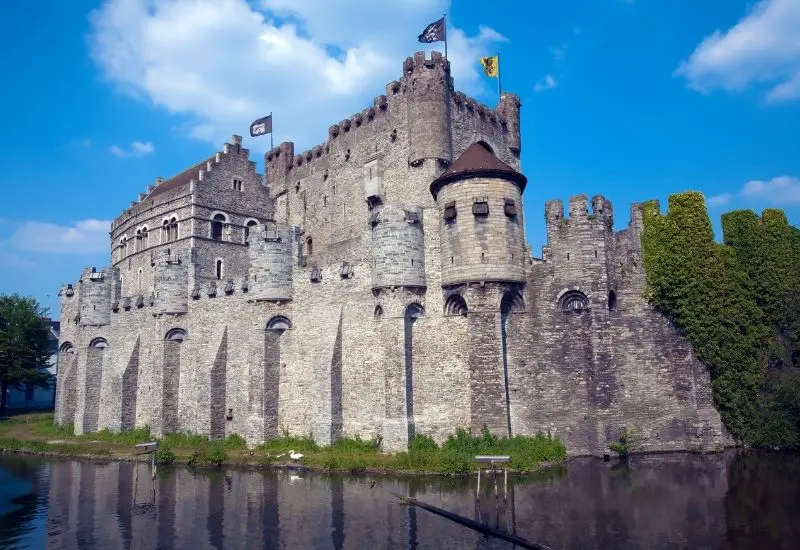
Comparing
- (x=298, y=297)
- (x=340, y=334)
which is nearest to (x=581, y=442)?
(x=340, y=334)

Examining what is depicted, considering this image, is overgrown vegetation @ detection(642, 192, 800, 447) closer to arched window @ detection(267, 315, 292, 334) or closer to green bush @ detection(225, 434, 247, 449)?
arched window @ detection(267, 315, 292, 334)

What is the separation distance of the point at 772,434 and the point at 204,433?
26.5 meters

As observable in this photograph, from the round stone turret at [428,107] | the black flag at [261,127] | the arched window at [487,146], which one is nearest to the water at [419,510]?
the round stone turret at [428,107]

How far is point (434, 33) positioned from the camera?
103ft

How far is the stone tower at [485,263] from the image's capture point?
24.1 m

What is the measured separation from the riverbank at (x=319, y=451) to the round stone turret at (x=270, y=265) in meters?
7.08

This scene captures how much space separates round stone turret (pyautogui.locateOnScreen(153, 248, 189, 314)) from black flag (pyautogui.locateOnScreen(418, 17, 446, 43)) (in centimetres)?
1895

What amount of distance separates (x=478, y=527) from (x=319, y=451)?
12718mm

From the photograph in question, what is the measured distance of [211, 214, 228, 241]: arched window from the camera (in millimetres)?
42688

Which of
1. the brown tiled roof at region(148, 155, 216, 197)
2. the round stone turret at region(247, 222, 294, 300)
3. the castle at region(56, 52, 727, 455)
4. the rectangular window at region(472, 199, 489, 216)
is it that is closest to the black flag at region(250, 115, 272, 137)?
the brown tiled roof at region(148, 155, 216, 197)

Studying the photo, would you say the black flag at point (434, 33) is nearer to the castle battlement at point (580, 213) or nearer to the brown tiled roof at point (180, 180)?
the castle battlement at point (580, 213)

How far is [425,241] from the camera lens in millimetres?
26766

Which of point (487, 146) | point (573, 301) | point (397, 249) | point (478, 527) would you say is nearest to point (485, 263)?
point (397, 249)

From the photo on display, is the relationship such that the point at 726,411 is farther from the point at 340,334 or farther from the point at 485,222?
the point at 340,334
